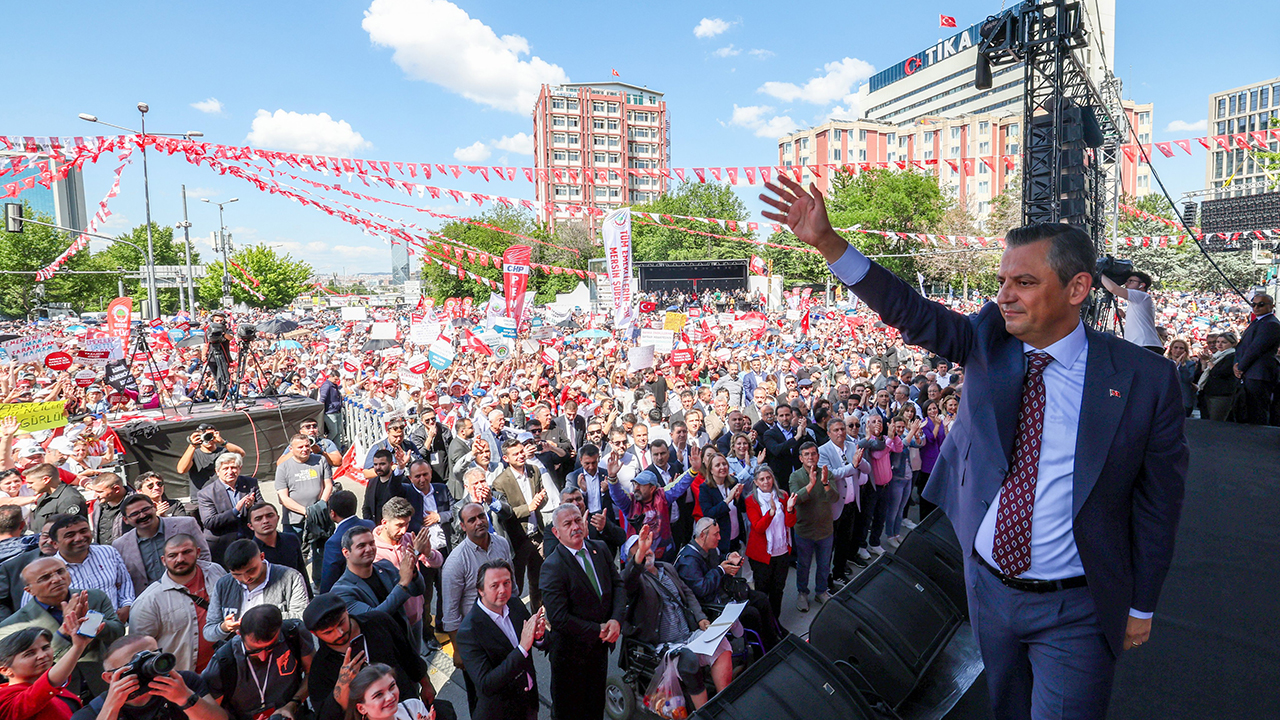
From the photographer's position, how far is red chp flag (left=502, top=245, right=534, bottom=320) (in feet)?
52.7

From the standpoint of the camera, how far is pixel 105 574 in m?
4.43

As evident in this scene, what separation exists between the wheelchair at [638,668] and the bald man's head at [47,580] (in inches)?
122

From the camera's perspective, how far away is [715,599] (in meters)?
4.90

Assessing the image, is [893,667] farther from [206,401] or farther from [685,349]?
[206,401]

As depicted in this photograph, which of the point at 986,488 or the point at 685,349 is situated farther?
the point at 685,349

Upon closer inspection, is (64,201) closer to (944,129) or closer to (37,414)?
(944,129)

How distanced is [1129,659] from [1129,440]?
2238mm

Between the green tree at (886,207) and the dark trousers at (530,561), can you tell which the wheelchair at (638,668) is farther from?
the green tree at (886,207)

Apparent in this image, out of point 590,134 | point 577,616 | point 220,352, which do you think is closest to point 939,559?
point 577,616

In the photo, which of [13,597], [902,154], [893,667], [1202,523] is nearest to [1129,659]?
[893,667]

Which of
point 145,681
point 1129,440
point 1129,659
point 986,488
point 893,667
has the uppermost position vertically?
point 1129,440

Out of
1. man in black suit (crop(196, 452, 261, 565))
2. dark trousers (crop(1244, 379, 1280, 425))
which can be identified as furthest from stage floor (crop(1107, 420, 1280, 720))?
man in black suit (crop(196, 452, 261, 565))

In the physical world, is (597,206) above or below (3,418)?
above

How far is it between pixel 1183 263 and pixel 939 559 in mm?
55721
